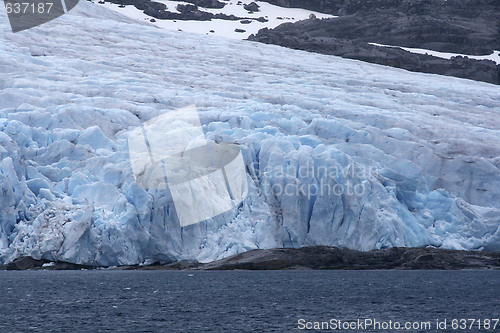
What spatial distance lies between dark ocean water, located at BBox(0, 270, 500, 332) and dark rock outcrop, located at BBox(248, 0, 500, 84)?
28856 millimetres

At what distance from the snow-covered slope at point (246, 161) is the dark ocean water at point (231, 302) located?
1.50 metres

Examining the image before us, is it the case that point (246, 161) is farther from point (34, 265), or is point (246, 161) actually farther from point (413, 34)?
point (413, 34)

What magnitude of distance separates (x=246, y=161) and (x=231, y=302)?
A: 668cm

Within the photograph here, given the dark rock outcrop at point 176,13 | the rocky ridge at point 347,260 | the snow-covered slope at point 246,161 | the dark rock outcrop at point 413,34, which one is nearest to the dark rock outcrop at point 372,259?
the rocky ridge at point 347,260

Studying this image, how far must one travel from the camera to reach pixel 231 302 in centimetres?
1706

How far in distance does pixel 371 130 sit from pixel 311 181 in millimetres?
4912

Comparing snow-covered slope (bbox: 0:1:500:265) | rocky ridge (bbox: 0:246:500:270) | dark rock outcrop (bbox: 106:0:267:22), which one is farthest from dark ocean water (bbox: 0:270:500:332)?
dark rock outcrop (bbox: 106:0:267:22)

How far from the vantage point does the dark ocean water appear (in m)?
13.9

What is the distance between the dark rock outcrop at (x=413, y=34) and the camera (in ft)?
160

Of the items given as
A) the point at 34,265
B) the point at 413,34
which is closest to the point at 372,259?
the point at 34,265

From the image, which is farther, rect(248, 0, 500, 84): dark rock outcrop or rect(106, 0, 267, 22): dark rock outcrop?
rect(106, 0, 267, 22): dark rock outcrop

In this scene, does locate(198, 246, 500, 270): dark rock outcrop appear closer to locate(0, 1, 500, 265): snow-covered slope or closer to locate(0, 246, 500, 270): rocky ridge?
locate(0, 246, 500, 270): rocky ridge

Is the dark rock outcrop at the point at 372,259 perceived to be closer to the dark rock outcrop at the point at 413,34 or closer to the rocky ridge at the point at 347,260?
the rocky ridge at the point at 347,260

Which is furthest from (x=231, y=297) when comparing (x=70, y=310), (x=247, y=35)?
(x=247, y=35)
